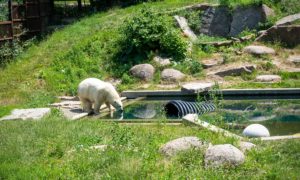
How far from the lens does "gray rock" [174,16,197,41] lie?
69.1 feet

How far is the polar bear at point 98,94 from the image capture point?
14414mm

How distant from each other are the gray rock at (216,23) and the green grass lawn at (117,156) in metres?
11.5

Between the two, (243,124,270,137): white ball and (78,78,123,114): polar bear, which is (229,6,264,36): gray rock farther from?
(243,124,270,137): white ball

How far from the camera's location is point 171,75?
1809 cm

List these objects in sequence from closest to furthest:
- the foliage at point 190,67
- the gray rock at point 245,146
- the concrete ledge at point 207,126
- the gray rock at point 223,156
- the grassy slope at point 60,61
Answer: the gray rock at point 223,156 → the gray rock at point 245,146 → the concrete ledge at point 207,126 → the grassy slope at point 60,61 → the foliage at point 190,67

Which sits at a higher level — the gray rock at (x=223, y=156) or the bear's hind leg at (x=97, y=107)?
the gray rock at (x=223, y=156)

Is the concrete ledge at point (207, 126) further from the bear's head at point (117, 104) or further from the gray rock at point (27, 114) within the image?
the gray rock at point (27, 114)

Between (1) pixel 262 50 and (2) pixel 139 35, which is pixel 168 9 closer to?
(2) pixel 139 35

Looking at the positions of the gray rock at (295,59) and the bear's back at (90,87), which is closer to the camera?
the bear's back at (90,87)

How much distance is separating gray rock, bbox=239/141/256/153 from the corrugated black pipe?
4.15 meters

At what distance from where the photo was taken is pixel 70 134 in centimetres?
1047

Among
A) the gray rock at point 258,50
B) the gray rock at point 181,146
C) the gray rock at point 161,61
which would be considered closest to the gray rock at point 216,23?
the gray rock at point 258,50

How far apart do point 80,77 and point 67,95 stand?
1.36m

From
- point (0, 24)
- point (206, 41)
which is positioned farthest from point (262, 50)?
point (0, 24)
